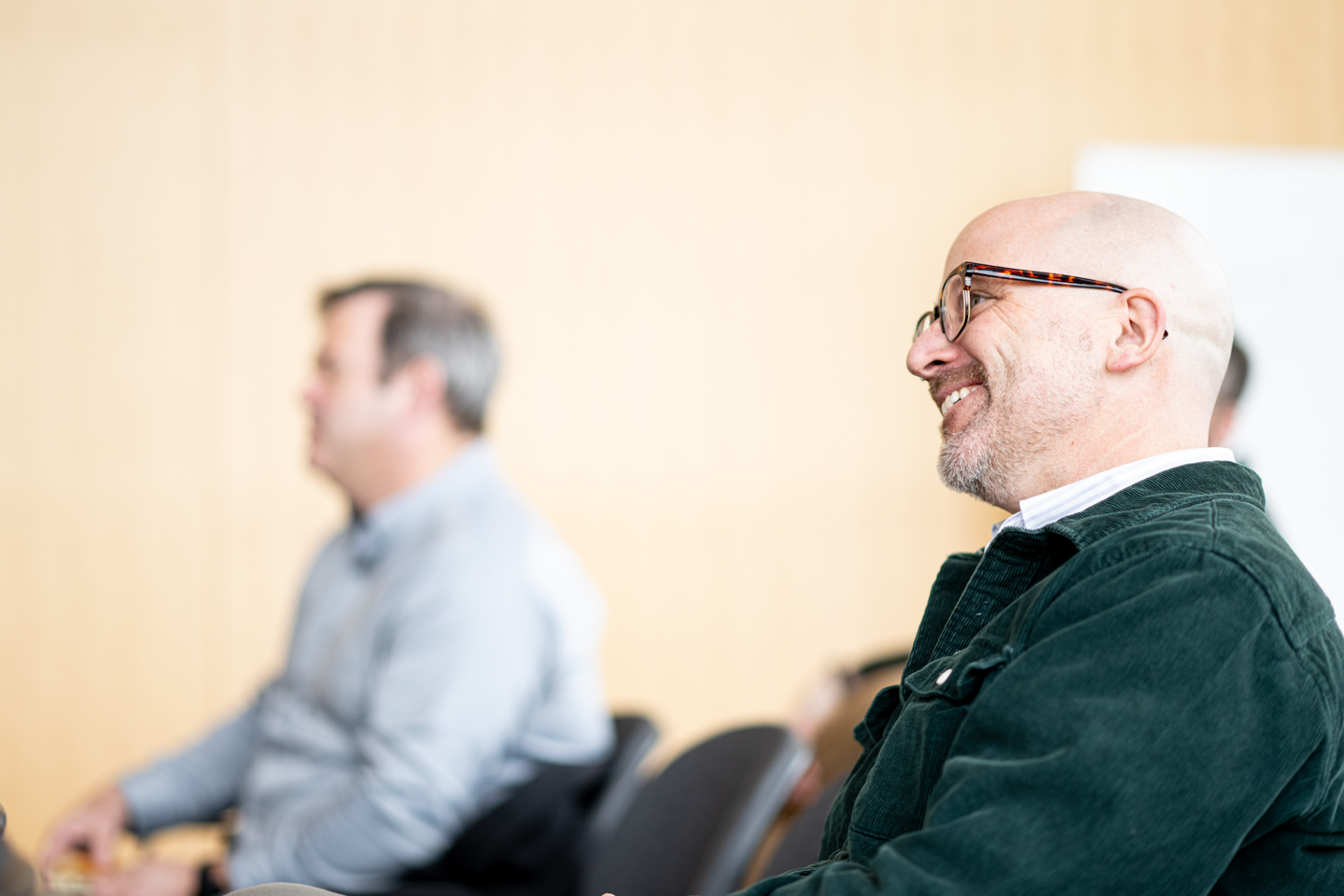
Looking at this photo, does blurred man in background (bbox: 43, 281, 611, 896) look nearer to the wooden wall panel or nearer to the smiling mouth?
the smiling mouth

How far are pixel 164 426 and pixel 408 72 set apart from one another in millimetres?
1422

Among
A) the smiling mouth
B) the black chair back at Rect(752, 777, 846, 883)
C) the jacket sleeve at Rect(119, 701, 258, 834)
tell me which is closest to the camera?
the smiling mouth

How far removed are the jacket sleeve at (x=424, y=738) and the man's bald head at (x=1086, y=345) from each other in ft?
3.67

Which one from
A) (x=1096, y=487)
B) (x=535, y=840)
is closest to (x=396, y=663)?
(x=535, y=840)

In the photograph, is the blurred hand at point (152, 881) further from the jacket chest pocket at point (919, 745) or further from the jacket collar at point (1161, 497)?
the jacket collar at point (1161, 497)

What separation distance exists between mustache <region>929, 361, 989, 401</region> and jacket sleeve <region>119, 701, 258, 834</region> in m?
1.84

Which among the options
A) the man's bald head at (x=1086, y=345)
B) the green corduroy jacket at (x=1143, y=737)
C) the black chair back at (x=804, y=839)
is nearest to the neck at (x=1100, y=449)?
the man's bald head at (x=1086, y=345)

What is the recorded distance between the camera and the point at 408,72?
391 cm

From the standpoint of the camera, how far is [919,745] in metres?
0.92

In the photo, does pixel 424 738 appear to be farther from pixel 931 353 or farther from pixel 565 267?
pixel 565 267

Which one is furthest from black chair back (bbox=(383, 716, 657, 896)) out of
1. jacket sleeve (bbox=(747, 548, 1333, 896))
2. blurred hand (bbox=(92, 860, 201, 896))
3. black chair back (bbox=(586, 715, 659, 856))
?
jacket sleeve (bbox=(747, 548, 1333, 896))

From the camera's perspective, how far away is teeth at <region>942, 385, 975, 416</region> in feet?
3.69

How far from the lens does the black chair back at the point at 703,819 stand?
56.4 inches

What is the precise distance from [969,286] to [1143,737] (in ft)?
1.62
